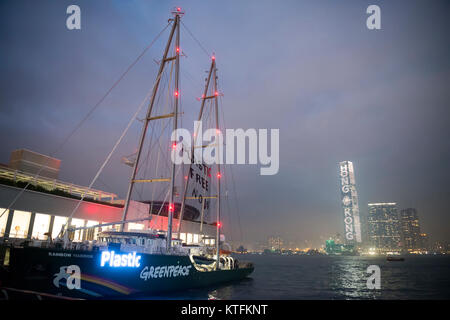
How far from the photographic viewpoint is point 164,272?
21047mm

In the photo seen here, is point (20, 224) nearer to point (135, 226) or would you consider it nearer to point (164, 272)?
point (135, 226)

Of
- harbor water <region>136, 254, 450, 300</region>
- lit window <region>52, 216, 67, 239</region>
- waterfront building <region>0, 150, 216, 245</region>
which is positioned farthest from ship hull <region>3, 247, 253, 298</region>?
lit window <region>52, 216, 67, 239</region>

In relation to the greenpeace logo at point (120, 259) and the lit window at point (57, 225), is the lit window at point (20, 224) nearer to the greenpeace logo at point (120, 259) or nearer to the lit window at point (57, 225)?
the lit window at point (57, 225)

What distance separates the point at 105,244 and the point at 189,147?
17.8 meters

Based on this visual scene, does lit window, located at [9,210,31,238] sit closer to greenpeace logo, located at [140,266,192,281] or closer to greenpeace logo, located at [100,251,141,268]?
greenpeace logo, located at [100,251,141,268]

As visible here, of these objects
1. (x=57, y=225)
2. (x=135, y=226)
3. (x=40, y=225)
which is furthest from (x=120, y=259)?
(x=135, y=226)

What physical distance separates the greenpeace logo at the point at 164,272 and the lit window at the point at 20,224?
61.4ft

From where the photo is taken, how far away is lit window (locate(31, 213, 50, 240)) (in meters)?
30.6

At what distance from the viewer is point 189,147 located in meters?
34.7

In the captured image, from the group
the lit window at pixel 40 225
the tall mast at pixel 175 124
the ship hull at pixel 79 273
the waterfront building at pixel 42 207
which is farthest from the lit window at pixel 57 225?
the tall mast at pixel 175 124

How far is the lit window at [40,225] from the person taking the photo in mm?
30562

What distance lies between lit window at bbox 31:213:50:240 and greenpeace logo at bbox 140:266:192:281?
19085 millimetres
